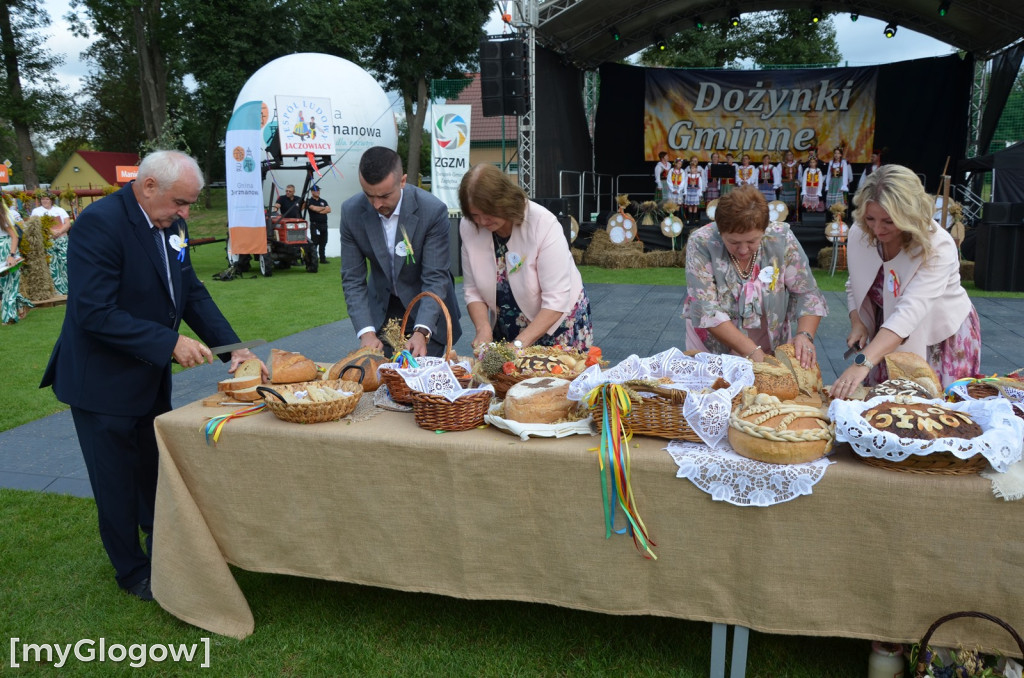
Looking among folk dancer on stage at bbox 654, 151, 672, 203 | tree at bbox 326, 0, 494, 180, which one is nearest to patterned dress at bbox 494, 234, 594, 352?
folk dancer on stage at bbox 654, 151, 672, 203

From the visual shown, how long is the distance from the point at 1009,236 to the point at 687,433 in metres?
9.53

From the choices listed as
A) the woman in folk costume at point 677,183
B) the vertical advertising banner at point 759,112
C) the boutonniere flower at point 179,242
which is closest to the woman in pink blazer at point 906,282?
the boutonniere flower at point 179,242

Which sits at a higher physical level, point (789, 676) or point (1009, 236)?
point (1009, 236)

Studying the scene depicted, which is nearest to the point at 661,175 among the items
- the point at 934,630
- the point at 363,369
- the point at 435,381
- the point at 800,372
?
the point at 800,372

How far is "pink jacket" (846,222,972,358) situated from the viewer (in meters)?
2.38

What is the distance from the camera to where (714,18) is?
43.0 feet

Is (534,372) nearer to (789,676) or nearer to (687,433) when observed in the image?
(687,433)

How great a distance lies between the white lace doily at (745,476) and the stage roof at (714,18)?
10.7 metres

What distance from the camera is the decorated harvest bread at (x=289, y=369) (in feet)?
8.37

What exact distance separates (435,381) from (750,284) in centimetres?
131

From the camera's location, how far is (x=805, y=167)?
14.6 metres

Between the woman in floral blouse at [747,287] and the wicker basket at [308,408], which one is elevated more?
the woman in floral blouse at [747,287]

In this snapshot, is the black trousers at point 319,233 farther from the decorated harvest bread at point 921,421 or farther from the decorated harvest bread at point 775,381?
the decorated harvest bread at point 921,421

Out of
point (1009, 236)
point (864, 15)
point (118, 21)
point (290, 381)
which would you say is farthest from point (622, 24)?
point (118, 21)
